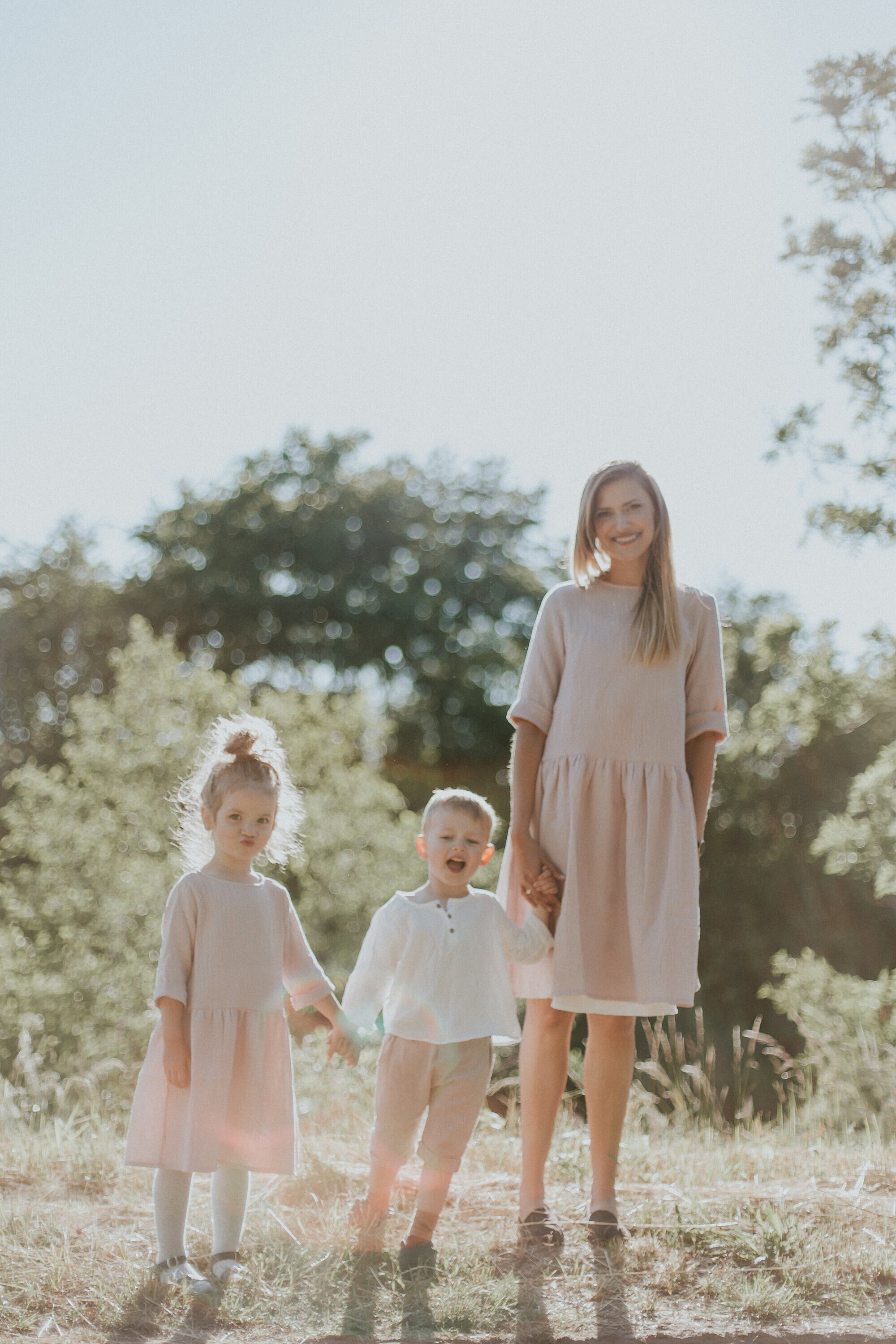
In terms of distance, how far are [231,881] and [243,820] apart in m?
0.15

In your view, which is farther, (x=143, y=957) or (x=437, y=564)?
(x=437, y=564)

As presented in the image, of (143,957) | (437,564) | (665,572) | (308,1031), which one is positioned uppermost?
(437,564)

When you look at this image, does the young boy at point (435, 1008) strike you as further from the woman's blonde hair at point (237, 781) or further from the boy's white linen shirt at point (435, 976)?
the woman's blonde hair at point (237, 781)

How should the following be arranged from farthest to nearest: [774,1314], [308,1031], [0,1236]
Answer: [308,1031] < [0,1236] < [774,1314]

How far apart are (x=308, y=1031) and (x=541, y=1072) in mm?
7865

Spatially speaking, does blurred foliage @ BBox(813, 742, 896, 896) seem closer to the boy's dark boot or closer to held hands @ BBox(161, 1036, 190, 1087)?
the boy's dark boot

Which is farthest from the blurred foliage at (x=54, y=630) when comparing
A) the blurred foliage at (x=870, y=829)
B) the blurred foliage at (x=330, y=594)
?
the blurred foliage at (x=870, y=829)

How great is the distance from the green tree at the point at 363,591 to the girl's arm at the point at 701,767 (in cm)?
1631

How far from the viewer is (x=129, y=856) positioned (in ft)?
33.7

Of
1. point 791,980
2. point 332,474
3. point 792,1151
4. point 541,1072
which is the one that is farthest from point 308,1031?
point 332,474

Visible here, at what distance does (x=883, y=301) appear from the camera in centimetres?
682

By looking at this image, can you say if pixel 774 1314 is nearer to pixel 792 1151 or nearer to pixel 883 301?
pixel 792 1151

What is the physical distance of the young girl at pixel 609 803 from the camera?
287 centimetres

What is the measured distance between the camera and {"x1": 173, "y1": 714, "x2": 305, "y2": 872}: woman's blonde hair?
9.13ft
